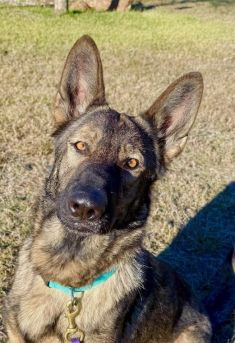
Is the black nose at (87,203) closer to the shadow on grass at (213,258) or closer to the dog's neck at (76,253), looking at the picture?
the dog's neck at (76,253)

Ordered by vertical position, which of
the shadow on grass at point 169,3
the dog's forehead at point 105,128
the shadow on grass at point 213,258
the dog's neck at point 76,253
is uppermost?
the dog's forehead at point 105,128

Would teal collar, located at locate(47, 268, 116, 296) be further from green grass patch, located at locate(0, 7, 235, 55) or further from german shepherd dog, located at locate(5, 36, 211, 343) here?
green grass patch, located at locate(0, 7, 235, 55)

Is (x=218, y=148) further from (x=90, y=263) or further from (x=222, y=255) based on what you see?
(x=90, y=263)

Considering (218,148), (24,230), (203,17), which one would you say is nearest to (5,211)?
(24,230)

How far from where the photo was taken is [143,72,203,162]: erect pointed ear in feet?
10.3

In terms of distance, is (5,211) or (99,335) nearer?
(99,335)

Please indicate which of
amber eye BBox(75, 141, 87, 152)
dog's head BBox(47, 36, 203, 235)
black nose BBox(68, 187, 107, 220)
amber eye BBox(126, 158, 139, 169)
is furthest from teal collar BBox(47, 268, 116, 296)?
amber eye BBox(75, 141, 87, 152)

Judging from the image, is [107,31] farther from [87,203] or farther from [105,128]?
[87,203]

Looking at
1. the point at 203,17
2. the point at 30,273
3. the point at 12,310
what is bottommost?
the point at 203,17

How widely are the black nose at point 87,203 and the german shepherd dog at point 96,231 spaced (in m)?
0.03

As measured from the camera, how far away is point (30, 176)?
5742 mm

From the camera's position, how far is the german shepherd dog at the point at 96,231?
2936 mm

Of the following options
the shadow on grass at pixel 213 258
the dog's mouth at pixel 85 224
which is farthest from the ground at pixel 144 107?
the dog's mouth at pixel 85 224

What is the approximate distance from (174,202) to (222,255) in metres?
0.92
